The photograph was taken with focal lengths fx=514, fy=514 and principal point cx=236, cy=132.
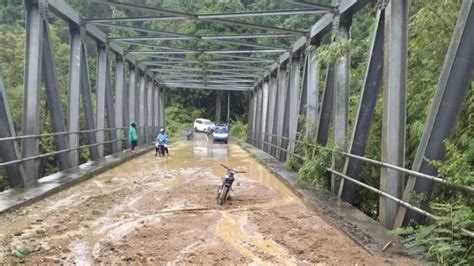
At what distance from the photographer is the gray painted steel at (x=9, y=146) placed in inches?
333

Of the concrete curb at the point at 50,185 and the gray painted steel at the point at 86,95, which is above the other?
the gray painted steel at the point at 86,95

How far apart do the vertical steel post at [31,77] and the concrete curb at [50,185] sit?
1.70 feet

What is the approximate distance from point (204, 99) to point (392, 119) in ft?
176

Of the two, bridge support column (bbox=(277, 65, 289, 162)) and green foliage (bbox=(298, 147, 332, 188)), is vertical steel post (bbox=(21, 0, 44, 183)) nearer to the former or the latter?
green foliage (bbox=(298, 147, 332, 188))

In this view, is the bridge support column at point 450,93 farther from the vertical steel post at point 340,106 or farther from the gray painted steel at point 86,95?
the gray painted steel at point 86,95

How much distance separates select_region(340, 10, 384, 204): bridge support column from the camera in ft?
24.4

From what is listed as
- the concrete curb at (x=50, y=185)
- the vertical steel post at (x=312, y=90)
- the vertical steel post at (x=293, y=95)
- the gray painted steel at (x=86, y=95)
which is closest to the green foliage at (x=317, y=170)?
the vertical steel post at (x=312, y=90)

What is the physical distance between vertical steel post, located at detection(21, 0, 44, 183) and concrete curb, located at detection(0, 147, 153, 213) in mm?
518

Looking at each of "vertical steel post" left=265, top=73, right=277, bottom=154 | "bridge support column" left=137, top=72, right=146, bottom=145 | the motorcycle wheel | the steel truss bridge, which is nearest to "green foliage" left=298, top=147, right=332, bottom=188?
the steel truss bridge

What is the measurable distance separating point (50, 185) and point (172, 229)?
13.0 ft

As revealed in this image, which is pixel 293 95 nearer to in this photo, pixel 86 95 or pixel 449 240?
pixel 86 95

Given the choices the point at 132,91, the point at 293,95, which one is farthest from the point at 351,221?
the point at 132,91

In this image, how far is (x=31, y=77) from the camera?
378 inches

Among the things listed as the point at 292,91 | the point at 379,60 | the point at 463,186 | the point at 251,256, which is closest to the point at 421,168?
the point at 463,186
